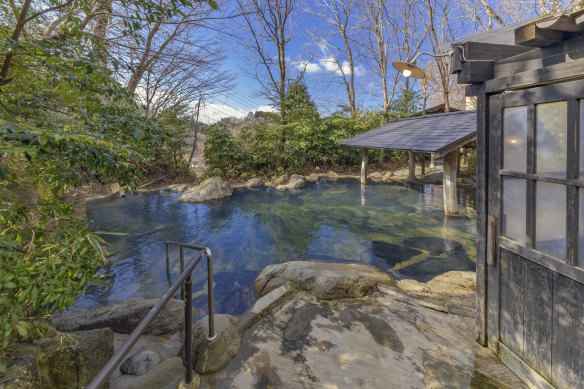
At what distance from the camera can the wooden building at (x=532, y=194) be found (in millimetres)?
1720

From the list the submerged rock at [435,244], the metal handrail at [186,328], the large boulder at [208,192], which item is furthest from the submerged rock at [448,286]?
the large boulder at [208,192]

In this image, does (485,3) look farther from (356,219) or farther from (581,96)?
(581,96)

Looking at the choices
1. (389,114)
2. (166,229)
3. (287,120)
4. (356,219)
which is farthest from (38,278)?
(389,114)

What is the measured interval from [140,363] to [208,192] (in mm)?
9391

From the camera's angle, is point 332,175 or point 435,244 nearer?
point 435,244

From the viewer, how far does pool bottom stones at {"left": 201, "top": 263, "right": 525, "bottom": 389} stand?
214cm

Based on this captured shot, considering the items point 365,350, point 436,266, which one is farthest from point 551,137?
point 436,266

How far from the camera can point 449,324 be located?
285 centimetres

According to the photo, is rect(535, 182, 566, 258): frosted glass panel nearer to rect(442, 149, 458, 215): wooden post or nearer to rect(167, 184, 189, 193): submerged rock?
rect(442, 149, 458, 215): wooden post

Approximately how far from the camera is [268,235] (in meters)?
7.56

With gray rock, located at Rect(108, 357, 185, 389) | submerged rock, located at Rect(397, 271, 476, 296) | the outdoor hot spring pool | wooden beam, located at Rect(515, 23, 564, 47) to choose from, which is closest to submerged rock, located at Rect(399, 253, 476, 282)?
the outdoor hot spring pool

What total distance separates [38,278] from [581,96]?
10.8ft

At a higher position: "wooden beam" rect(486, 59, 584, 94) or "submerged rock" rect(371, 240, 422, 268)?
"wooden beam" rect(486, 59, 584, 94)

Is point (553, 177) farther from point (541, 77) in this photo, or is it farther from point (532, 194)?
point (541, 77)
